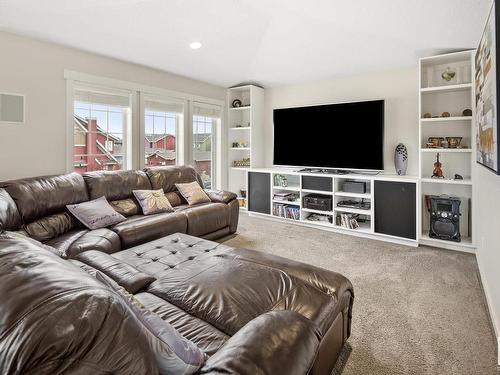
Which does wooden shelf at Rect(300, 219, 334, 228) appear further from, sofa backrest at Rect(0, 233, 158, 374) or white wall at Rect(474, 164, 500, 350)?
sofa backrest at Rect(0, 233, 158, 374)

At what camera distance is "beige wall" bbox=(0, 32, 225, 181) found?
3.22m

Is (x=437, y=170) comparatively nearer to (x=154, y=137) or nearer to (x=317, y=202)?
(x=317, y=202)

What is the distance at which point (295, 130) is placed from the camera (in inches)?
203

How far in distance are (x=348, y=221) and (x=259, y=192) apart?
1.63 m

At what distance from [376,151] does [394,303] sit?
246cm

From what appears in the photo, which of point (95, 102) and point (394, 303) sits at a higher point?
point (95, 102)

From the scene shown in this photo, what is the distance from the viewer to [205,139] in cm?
567

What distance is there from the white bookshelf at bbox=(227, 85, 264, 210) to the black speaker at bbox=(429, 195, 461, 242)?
9.77 feet

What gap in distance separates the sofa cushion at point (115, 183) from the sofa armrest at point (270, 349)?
2928 millimetres

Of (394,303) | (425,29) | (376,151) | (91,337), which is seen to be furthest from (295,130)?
(91,337)

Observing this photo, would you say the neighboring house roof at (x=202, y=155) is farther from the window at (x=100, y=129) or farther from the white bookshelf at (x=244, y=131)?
the window at (x=100, y=129)

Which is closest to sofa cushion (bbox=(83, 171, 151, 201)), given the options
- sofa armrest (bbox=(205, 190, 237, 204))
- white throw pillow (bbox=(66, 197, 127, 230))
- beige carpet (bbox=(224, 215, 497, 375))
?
white throw pillow (bbox=(66, 197, 127, 230))

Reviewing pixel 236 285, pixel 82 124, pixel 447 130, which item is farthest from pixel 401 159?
pixel 82 124

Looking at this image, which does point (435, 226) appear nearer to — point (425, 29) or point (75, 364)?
point (425, 29)
